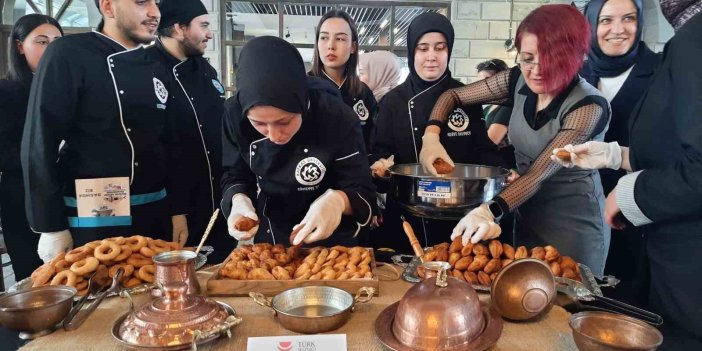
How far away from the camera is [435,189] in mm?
1810

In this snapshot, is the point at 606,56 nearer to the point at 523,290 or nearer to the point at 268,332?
the point at 523,290

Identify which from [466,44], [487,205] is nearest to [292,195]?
[487,205]

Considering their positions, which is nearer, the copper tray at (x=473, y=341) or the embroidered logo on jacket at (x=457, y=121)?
the copper tray at (x=473, y=341)

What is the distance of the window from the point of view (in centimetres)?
511

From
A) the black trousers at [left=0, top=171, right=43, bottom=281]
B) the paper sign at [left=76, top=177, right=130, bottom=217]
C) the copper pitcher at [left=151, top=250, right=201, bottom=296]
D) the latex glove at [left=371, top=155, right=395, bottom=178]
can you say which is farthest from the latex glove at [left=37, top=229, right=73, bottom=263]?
the latex glove at [left=371, top=155, right=395, bottom=178]

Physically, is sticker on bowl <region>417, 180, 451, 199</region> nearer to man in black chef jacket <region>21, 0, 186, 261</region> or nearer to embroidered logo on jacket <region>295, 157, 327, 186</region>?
embroidered logo on jacket <region>295, 157, 327, 186</region>

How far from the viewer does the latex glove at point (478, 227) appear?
158 centimetres

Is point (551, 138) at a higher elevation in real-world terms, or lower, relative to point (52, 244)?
higher

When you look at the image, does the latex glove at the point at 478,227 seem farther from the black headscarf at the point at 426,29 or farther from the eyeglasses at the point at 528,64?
the black headscarf at the point at 426,29

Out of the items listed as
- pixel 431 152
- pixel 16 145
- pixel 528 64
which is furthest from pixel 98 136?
pixel 528 64

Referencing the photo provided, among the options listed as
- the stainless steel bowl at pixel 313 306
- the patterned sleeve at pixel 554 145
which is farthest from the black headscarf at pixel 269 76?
the patterned sleeve at pixel 554 145

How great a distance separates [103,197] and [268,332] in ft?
3.89

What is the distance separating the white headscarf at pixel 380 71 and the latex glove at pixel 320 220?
2.21 meters

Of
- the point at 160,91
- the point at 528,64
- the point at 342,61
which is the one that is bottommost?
the point at 160,91
